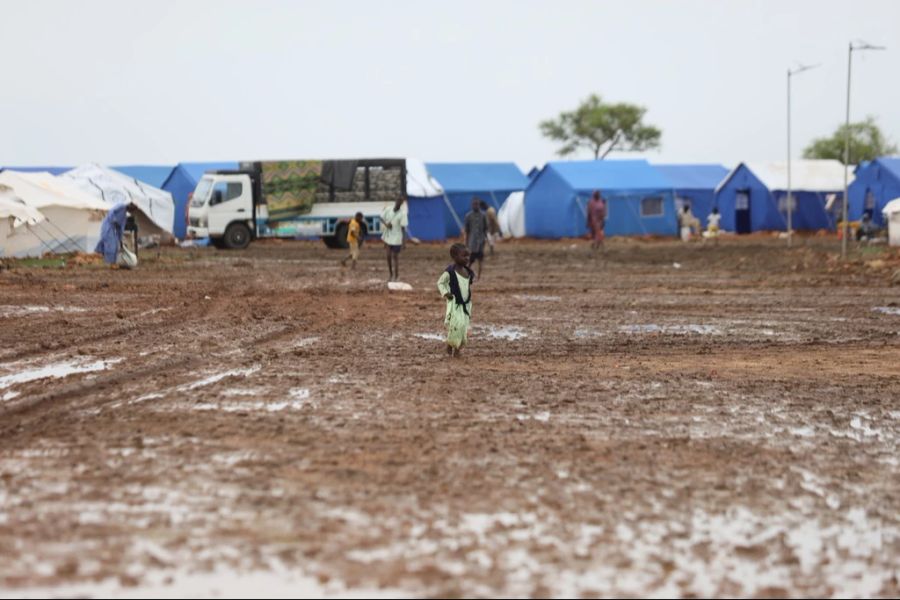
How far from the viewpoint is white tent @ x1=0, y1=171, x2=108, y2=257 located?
102ft

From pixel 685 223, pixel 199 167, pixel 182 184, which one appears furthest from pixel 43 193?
pixel 685 223

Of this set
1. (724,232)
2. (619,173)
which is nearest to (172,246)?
(619,173)

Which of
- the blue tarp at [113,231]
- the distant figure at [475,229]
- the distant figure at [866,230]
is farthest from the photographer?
the distant figure at [866,230]

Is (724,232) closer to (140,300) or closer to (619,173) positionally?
(619,173)

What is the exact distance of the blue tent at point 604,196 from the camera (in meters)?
47.2

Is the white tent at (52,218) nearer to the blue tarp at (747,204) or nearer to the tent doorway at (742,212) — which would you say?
the blue tarp at (747,204)

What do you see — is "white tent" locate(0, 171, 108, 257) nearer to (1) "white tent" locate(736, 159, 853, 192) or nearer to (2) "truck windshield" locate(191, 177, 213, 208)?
(2) "truck windshield" locate(191, 177, 213, 208)

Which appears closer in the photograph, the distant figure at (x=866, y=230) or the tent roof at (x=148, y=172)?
the distant figure at (x=866, y=230)

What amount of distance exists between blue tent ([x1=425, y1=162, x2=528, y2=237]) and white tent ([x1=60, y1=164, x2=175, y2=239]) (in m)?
9.96

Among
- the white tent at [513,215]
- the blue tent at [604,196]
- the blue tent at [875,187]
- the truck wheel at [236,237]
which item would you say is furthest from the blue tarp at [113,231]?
the blue tent at [875,187]

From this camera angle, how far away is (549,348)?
1203 centimetres

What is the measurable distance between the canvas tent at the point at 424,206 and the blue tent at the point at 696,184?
31.4 feet

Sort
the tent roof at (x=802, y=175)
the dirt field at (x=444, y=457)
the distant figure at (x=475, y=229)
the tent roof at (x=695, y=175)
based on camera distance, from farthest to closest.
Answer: the tent roof at (x=695, y=175) → the tent roof at (x=802, y=175) → the distant figure at (x=475, y=229) → the dirt field at (x=444, y=457)

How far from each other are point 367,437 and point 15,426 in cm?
201
